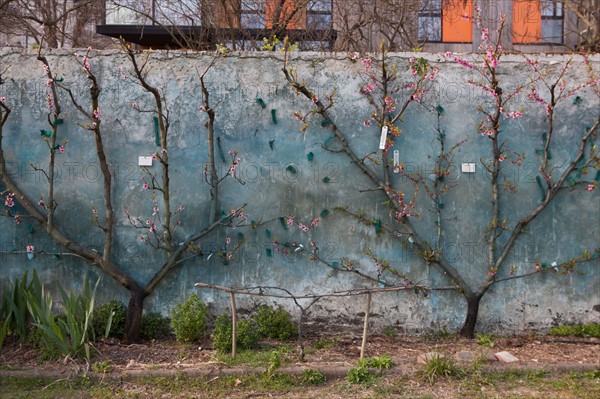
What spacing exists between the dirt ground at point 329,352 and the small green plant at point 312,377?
0.20m

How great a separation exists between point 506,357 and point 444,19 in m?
7.27

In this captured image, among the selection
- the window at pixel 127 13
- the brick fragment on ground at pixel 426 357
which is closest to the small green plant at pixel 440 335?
the brick fragment on ground at pixel 426 357

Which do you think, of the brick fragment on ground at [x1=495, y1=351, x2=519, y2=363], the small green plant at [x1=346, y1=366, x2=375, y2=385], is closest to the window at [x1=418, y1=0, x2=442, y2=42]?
the brick fragment on ground at [x1=495, y1=351, x2=519, y2=363]

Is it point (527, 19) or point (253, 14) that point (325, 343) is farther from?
point (527, 19)

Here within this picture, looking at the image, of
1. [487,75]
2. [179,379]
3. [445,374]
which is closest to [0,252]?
[179,379]

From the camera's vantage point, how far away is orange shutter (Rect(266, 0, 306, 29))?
8680mm

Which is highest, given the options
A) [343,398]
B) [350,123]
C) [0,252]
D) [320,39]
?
[320,39]

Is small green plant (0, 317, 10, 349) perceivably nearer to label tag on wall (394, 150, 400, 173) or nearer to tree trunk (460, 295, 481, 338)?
label tag on wall (394, 150, 400, 173)

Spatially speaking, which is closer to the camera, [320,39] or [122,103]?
[122,103]

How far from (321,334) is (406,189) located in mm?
1514

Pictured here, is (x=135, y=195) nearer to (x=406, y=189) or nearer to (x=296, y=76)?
(x=296, y=76)

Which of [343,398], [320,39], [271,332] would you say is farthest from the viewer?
[320,39]

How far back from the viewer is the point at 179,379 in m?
4.96

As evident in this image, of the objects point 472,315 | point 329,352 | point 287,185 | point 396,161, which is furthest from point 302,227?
point 472,315
